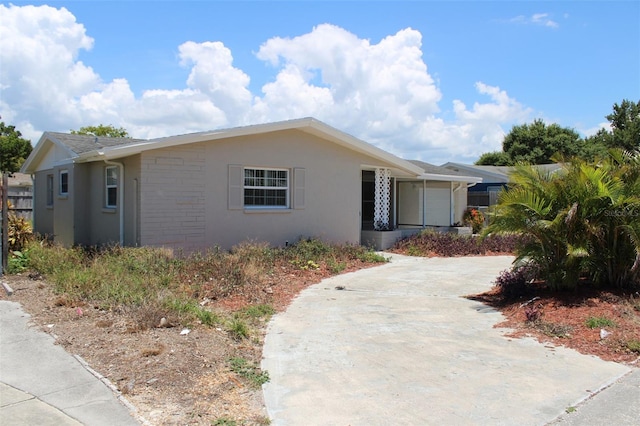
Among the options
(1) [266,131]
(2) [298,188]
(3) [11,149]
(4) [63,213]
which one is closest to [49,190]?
(4) [63,213]

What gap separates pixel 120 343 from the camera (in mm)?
5848

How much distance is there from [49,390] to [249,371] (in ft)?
6.08

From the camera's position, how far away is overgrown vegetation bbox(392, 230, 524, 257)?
16.0m

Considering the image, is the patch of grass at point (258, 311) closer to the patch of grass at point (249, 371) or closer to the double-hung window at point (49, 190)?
the patch of grass at point (249, 371)

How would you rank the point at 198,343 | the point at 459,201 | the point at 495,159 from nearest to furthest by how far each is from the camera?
Answer: 1. the point at 198,343
2. the point at 459,201
3. the point at 495,159

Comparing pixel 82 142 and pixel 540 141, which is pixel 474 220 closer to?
pixel 82 142

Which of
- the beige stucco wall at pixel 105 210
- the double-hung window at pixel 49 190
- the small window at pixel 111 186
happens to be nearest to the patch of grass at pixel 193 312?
the beige stucco wall at pixel 105 210

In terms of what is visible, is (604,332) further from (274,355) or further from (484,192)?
(484,192)

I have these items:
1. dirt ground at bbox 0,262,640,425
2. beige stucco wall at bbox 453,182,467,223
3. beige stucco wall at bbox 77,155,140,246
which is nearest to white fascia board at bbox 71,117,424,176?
beige stucco wall at bbox 77,155,140,246

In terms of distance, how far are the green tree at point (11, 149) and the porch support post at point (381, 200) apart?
33.3 metres

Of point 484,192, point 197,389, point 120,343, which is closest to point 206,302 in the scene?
point 120,343

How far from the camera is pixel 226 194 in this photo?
1348cm

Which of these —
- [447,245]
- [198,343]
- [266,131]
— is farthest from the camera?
[447,245]

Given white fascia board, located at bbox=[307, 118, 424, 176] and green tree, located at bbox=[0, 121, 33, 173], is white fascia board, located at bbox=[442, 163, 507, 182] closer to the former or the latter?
white fascia board, located at bbox=[307, 118, 424, 176]
